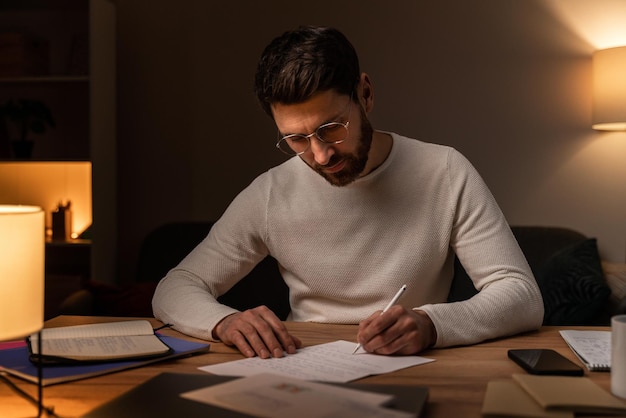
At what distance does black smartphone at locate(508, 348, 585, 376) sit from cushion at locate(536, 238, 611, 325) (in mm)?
1441

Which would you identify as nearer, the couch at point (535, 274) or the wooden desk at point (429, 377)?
the wooden desk at point (429, 377)

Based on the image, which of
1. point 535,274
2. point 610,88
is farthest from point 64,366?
point 610,88

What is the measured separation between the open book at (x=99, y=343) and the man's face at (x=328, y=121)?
49 cm

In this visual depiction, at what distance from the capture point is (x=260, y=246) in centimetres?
189

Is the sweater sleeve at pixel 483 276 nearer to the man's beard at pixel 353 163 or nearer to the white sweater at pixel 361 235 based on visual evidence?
the white sweater at pixel 361 235

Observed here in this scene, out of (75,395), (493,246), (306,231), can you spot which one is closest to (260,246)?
(306,231)

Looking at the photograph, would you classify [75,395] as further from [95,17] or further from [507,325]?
[95,17]

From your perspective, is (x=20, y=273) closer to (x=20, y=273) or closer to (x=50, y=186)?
(x=20, y=273)

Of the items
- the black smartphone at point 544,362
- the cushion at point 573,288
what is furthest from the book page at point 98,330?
the cushion at point 573,288

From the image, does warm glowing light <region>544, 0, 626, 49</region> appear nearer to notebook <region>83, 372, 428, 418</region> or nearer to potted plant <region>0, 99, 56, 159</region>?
potted plant <region>0, 99, 56, 159</region>

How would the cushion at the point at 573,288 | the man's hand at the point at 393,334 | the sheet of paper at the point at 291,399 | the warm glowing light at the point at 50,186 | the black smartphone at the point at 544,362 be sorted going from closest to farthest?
the sheet of paper at the point at 291,399, the black smartphone at the point at 544,362, the man's hand at the point at 393,334, the cushion at the point at 573,288, the warm glowing light at the point at 50,186

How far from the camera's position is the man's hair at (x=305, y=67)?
1.58 m

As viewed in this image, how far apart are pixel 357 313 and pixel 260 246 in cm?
29

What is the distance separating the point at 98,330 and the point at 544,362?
81 centimetres
